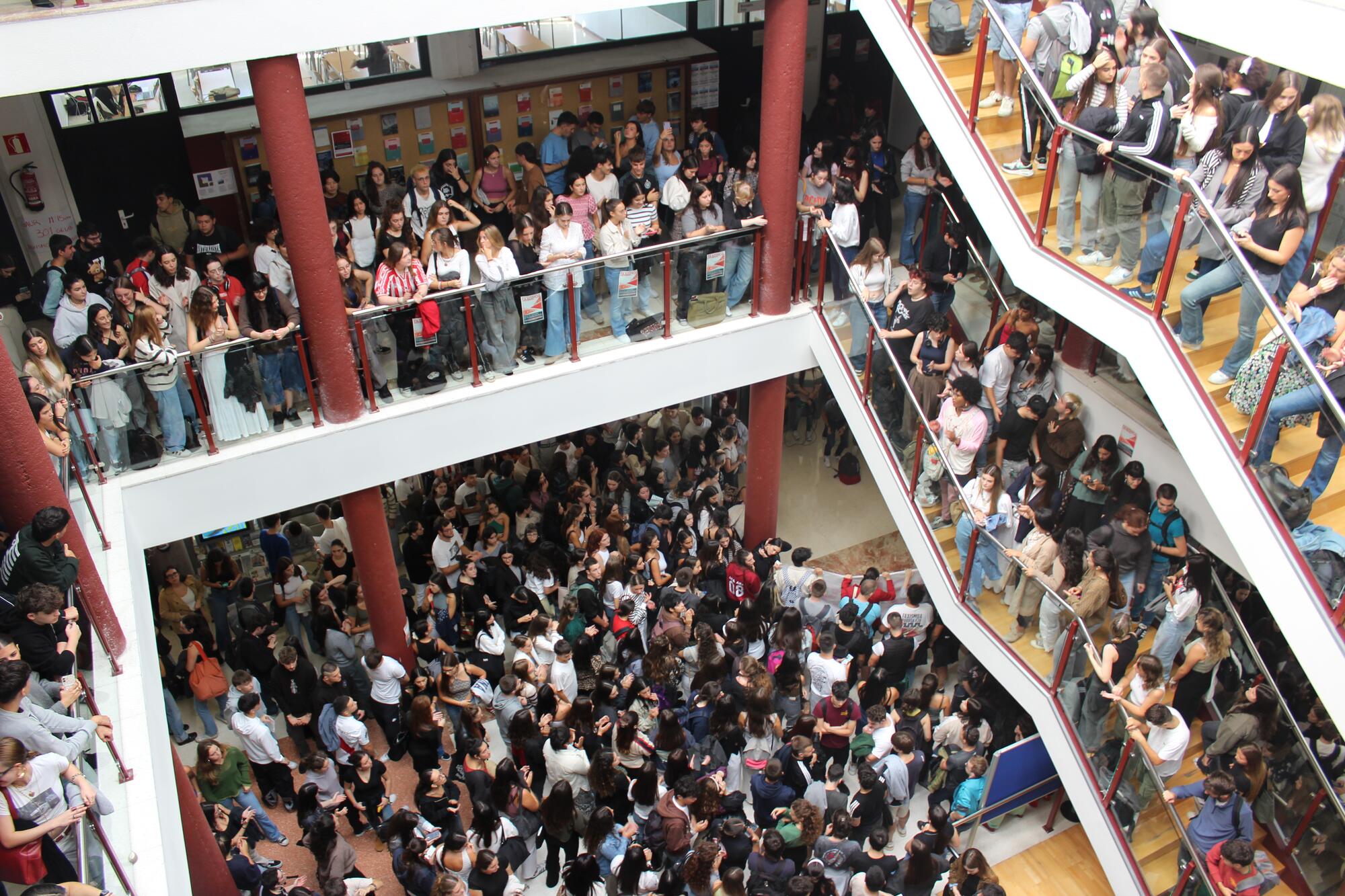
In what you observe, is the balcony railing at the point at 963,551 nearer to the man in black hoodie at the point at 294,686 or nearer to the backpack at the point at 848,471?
the backpack at the point at 848,471

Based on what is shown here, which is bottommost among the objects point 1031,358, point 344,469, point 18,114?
point 344,469

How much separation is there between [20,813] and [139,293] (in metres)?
4.28

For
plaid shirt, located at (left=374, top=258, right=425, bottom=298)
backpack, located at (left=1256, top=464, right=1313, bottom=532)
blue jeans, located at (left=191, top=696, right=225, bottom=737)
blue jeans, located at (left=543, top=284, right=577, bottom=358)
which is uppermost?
plaid shirt, located at (left=374, top=258, right=425, bottom=298)

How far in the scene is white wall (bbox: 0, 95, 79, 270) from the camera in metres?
9.74

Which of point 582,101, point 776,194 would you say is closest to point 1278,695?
point 776,194

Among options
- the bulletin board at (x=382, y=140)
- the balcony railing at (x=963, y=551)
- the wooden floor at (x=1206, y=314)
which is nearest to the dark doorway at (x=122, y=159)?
the bulletin board at (x=382, y=140)

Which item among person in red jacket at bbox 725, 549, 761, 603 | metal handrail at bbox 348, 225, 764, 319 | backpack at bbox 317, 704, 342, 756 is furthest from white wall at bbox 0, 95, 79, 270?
person in red jacket at bbox 725, 549, 761, 603

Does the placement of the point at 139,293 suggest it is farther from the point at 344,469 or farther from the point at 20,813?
the point at 20,813

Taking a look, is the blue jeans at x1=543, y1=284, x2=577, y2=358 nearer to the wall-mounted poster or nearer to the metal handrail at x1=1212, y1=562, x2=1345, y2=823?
the wall-mounted poster

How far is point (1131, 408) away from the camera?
348 inches

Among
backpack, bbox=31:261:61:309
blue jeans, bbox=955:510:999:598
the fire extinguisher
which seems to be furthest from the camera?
the fire extinguisher

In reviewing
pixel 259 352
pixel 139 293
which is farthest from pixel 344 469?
pixel 139 293

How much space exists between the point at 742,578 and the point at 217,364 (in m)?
4.68

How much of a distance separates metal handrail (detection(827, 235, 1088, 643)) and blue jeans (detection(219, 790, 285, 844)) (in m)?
5.71
